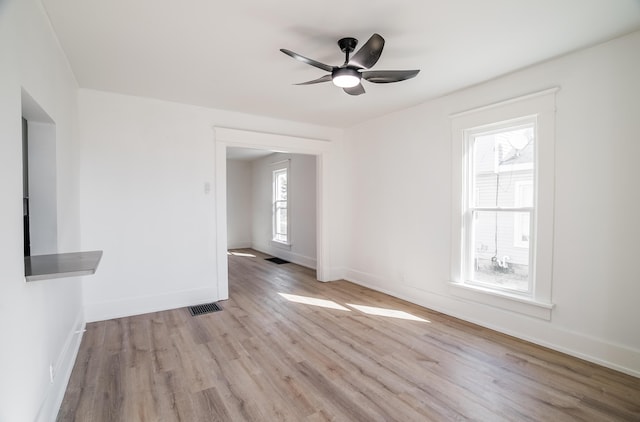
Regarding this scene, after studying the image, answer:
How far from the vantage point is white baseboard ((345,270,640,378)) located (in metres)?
2.49

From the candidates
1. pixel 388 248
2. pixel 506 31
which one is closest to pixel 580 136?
pixel 506 31

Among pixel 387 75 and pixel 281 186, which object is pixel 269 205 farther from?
pixel 387 75

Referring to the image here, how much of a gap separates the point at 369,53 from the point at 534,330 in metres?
2.94

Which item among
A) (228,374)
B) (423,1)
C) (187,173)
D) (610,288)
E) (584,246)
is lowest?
(228,374)

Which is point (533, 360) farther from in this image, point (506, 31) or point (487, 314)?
point (506, 31)

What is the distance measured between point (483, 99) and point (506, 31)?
43.5 inches

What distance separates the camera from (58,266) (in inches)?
72.2

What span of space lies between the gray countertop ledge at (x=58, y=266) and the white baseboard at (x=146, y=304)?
166 cm

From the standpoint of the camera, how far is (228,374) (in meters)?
2.49

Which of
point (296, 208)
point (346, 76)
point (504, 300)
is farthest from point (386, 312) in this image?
point (296, 208)

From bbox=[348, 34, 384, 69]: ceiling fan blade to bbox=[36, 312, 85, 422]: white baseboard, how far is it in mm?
2879

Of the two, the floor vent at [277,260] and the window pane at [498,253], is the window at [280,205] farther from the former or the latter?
the window pane at [498,253]

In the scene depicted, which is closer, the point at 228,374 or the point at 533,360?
the point at 228,374

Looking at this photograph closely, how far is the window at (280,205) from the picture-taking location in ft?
24.3
